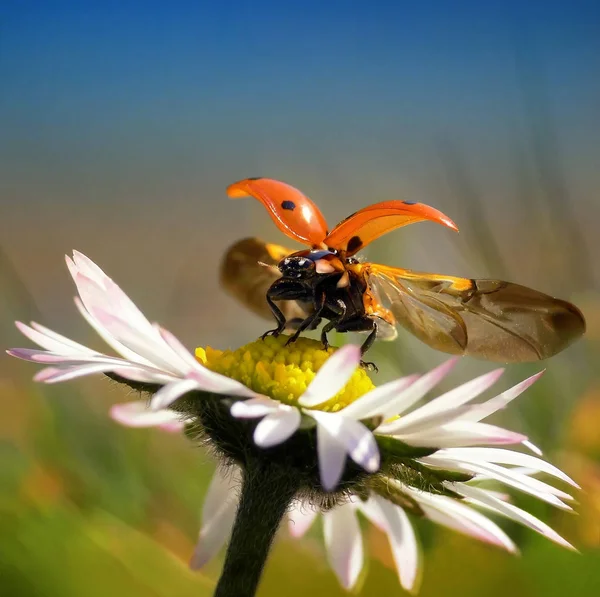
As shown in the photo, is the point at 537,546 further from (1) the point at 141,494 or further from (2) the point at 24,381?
(2) the point at 24,381

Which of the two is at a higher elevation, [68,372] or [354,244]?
[354,244]

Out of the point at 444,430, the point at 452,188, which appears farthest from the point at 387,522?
the point at 452,188

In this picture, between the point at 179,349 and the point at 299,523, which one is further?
the point at 299,523

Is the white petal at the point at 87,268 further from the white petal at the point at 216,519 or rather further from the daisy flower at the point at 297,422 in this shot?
the white petal at the point at 216,519

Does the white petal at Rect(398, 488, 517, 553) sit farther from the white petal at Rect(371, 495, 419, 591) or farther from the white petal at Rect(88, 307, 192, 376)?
the white petal at Rect(88, 307, 192, 376)

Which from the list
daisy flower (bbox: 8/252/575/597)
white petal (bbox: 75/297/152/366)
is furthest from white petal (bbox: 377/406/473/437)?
white petal (bbox: 75/297/152/366)

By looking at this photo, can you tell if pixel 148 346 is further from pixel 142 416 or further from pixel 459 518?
pixel 459 518

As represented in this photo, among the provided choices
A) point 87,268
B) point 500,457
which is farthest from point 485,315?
point 87,268
